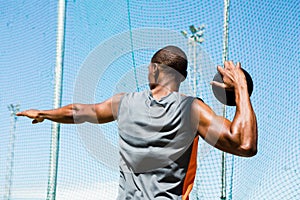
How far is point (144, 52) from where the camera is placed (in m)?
4.90

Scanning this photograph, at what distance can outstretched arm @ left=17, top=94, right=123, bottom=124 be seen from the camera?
6.73 feet

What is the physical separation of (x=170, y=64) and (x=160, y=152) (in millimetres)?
399

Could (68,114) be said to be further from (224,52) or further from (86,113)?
(224,52)

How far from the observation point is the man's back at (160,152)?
71.1 inches

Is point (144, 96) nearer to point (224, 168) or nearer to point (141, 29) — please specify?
point (224, 168)

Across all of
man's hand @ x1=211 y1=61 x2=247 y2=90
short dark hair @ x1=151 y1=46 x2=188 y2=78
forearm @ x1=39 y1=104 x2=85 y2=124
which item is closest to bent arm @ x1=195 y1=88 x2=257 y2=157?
man's hand @ x1=211 y1=61 x2=247 y2=90

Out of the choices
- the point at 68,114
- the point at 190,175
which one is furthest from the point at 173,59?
the point at 68,114

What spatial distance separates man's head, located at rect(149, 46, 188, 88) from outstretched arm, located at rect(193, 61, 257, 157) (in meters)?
0.18

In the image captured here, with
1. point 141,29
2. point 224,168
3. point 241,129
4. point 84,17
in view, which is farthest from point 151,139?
point 84,17

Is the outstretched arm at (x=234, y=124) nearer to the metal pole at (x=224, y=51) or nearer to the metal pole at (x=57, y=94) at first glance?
the metal pole at (x=224, y=51)

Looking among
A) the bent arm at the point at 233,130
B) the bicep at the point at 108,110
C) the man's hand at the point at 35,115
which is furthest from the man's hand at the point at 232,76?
the man's hand at the point at 35,115

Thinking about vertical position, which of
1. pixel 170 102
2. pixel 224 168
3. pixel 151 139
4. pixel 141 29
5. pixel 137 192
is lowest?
pixel 224 168

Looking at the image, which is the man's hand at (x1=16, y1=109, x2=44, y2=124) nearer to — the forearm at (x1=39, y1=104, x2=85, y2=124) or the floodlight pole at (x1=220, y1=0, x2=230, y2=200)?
the forearm at (x1=39, y1=104, x2=85, y2=124)

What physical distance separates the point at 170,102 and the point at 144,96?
0.43 feet
